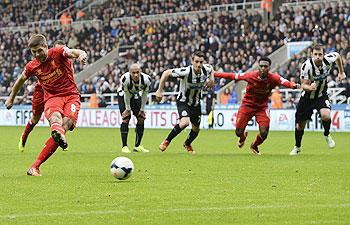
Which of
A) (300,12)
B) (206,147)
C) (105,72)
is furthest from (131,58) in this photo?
(206,147)

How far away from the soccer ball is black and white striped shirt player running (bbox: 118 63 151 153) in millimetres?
7638

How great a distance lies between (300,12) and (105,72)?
11.2 meters

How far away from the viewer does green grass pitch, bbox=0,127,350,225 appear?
895cm

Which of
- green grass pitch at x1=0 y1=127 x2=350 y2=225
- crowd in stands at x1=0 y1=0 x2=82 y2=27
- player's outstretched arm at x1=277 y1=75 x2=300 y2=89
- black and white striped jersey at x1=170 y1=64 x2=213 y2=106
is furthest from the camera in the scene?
crowd in stands at x1=0 y1=0 x2=82 y2=27

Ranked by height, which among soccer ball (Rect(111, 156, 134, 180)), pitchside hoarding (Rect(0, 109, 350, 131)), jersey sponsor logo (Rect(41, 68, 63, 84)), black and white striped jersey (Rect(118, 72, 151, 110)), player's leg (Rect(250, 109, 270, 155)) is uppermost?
jersey sponsor logo (Rect(41, 68, 63, 84))

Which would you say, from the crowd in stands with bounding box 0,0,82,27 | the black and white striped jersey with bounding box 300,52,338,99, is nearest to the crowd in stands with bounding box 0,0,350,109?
the crowd in stands with bounding box 0,0,82,27

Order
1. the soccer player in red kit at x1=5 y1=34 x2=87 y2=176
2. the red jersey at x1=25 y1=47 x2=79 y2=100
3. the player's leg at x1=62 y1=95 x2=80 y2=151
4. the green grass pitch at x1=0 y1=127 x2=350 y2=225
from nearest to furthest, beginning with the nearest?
the green grass pitch at x1=0 y1=127 x2=350 y2=225 < the soccer player in red kit at x1=5 y1=34 x2=87 y2=176 < the player's leg at x1=62 y1=95 x2=80 y2=151 < the red jersey at x1=25 y1=47 x2=79 y2=100

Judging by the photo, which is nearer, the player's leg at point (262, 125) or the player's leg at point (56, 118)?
the player's leg at point (56, 118)

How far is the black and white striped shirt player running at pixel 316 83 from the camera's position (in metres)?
18.2

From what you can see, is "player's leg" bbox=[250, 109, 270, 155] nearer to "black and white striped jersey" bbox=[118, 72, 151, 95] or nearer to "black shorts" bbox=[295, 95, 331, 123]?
"black shorts" bbox=[295, 95, 331, 123]

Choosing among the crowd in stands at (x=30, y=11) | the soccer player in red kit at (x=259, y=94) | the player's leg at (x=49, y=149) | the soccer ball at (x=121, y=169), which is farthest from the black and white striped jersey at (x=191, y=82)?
the crowd in stands at (x=30, y=11)

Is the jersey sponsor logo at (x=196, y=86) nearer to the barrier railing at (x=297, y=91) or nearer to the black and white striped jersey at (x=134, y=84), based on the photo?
the black and white striped jersey at (x=134, y=84)

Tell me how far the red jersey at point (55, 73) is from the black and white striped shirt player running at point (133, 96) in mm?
6233

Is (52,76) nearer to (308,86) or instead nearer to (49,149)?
(49,149)
